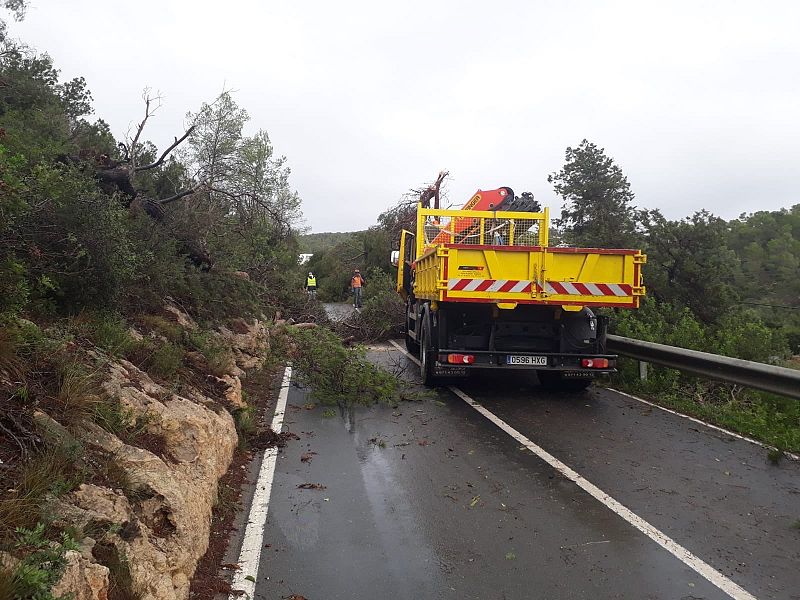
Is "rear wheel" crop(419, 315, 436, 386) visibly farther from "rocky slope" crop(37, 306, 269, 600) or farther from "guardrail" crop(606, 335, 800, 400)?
"rocky slope" crop(37, 306, 269, 600)

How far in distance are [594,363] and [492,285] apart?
6.38 ft

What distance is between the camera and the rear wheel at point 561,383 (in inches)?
357

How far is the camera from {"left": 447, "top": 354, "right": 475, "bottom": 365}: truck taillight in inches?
334

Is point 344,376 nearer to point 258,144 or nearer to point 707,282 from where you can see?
point 707,282

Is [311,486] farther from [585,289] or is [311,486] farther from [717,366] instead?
[717,366]

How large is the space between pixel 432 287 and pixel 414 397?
1.74 m

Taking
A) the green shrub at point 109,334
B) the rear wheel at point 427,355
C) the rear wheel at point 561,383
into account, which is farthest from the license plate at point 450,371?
the green shrub at point 109,334

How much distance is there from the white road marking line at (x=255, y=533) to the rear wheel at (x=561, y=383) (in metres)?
4.92

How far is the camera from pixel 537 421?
7422 mm

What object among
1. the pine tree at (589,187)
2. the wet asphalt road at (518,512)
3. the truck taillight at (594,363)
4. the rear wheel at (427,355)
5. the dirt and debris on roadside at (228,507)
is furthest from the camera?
the pine tree at (589,187)

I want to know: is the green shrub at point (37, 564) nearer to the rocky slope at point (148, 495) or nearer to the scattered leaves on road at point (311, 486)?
the rocky slope at point (148, 495)

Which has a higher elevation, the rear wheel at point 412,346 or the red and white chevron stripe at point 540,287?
the red and white chevron stripe at point 540,287

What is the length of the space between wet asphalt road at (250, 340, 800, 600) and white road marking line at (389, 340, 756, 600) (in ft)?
0.23

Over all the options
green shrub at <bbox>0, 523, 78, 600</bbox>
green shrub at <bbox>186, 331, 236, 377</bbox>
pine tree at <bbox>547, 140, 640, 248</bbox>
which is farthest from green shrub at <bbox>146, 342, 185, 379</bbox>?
pine tree at <bbox>547, 140, 640, 248</bbox>
